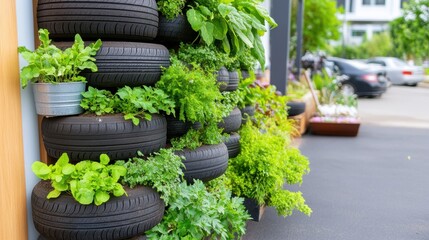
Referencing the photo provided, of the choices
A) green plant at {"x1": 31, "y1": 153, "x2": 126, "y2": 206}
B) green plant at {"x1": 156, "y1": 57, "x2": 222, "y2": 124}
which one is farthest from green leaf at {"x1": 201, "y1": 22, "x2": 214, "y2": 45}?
green plant at {"x1": 31, "y1": 153, "x2": 126, "y2": 206}

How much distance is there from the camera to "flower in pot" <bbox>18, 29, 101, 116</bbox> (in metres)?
2.27

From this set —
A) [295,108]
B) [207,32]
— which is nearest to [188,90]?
[207,32]

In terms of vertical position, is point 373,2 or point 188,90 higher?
point 373,2

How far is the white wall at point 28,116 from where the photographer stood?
245 cm

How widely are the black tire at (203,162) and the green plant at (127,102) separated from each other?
0.46m

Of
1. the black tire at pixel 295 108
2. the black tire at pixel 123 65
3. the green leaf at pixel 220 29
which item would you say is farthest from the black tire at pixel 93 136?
the black tire at pixel 295 108

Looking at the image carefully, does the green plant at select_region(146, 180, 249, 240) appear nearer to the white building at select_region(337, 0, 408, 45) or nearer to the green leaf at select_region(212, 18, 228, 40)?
the green leaf at select_region(212, 18, 228, 40)

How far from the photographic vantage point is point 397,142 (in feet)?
25.5

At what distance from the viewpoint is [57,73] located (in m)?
2.30

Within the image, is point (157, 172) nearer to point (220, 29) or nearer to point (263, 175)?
point (220, 29)

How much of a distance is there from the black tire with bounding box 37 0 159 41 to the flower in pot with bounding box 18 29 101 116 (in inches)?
3.6

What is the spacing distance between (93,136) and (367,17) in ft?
137

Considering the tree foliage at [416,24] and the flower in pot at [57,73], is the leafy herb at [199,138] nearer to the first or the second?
the flower in pot at [57,73]

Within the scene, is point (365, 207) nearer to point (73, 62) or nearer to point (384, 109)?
point (73, 62)
